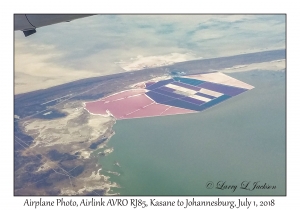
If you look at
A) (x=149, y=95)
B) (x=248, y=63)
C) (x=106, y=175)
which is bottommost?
(x=106, y=175)

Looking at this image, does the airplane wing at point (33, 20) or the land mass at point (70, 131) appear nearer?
the airplane wing at point (33, 20)

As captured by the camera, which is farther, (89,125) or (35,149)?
(89,125)

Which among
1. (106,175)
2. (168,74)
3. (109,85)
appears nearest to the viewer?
(106,175)

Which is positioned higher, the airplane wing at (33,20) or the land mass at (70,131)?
the airplane wing at (33,20)

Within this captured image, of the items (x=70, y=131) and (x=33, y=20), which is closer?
(x=33, y=20)

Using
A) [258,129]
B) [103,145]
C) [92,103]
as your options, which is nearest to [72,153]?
[103,145]

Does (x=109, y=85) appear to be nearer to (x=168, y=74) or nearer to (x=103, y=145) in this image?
(x=168, y=74)

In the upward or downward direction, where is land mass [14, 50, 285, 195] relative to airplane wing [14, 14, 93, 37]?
downward

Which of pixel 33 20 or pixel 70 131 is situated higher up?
pixel 33 20
